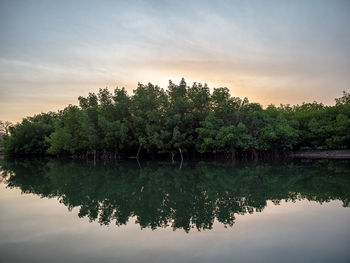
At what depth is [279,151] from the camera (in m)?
42.4

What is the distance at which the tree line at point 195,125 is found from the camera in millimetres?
36156

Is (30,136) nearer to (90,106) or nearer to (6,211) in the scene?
(90,106)

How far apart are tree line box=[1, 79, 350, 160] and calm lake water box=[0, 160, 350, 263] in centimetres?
2085

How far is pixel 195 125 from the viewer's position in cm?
3891

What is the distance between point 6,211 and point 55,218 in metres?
2.46

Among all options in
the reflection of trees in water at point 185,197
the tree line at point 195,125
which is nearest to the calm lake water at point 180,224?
the reflection of trees in water at point 185,197

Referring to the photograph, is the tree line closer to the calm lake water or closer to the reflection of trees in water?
the reflection of trees in water

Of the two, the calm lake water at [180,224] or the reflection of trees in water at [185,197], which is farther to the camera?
the reflection of trees in water at [185,197]

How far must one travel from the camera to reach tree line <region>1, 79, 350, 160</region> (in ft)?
119

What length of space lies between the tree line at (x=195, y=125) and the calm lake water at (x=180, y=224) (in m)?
20.9

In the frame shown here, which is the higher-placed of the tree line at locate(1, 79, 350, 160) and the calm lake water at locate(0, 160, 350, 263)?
the tree line at locate(1, 79, 350, 160)

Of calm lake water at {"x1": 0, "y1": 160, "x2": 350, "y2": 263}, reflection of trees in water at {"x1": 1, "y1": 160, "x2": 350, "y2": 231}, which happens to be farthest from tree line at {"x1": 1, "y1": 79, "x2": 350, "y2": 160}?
calm lake water at {"x1": 0, "y1": 160, "x2": 350, "y2": 263}

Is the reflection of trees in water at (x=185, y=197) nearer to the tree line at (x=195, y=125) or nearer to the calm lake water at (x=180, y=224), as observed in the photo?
the calm lake water at (x=180, y=224)

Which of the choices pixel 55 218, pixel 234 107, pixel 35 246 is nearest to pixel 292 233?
pixel 35 246
